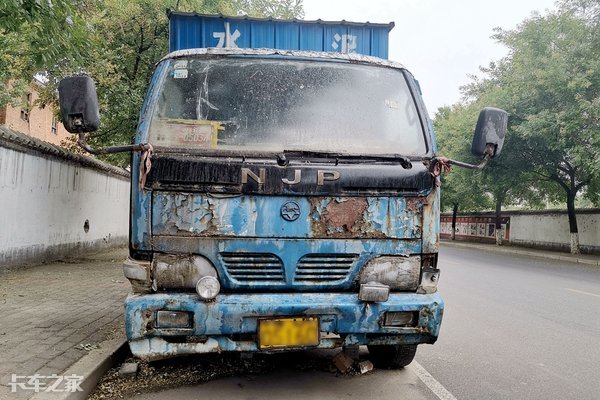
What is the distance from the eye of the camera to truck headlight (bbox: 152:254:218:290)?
10.6 ft

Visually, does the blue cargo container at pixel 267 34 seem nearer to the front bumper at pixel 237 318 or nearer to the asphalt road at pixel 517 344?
the asphalt road at pixel 517 344

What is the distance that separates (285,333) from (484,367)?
2.24 metres

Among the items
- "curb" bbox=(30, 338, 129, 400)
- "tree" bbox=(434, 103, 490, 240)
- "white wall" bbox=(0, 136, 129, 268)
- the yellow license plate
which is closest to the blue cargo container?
"curb" bbox=(30, 338, 129, 400)

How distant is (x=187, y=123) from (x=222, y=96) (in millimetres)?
334

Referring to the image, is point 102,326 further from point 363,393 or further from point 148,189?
point 363,393

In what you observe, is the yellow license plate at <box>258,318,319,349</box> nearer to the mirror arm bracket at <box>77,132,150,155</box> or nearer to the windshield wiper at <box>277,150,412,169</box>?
the windshield wiper at <box>277,150,412,169</box>

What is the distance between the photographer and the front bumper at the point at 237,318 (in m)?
3.12

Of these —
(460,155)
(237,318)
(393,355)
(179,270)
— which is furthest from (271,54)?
(460,155)

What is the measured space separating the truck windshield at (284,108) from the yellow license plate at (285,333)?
114 centimetres

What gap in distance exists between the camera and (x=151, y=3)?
445 inches

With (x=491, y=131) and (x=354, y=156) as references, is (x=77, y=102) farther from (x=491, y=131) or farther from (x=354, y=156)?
(x=491, y=131)

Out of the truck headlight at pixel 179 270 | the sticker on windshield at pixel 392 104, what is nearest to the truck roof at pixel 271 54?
the sticker on windshield at pixel 392 104

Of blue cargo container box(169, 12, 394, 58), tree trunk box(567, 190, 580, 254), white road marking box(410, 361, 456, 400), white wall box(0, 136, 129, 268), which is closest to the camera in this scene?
white road marking box(410, 361, 456, 400)

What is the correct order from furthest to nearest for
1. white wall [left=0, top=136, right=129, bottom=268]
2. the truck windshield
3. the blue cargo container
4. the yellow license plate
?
white wall [left=0, top=136, right=129, bottom=268], the blue cargo container, the truck windshield, the yellow license plate
